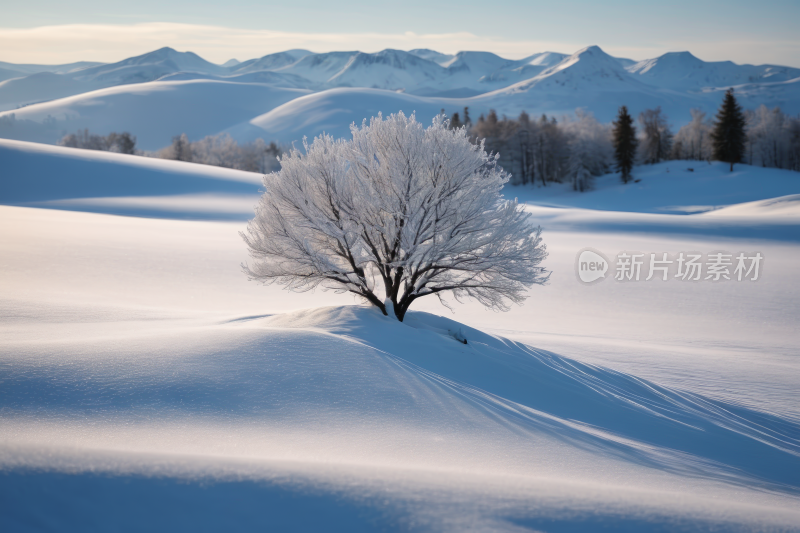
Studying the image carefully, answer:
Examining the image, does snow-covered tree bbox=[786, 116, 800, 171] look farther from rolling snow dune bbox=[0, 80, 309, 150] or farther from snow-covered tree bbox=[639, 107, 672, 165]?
rolling snow dune bbox=[0, 80, 309, 150]

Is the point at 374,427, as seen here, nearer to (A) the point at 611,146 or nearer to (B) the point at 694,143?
(A) the point at 611,146

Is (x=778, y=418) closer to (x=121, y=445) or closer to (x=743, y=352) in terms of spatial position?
(x=743, y=352)

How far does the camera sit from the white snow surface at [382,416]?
3.70 m

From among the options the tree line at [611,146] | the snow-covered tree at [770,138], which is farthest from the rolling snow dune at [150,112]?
the snow-covered tree at [770,138]

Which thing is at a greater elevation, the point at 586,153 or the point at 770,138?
the point at 770,138

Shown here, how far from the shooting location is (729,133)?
55.9m

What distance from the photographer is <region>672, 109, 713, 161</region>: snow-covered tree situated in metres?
68.4

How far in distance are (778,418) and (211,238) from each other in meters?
25.0

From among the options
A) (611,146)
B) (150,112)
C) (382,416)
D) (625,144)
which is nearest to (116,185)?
(382,416)

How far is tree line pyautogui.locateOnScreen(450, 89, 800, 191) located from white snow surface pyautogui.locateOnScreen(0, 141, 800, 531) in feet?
146

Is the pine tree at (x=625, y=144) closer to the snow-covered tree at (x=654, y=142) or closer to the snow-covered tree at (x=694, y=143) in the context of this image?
the snow-covered tree at (x=654, y=142)

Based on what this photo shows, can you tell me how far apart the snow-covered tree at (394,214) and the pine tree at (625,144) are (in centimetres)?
5411

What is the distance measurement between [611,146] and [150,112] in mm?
113689

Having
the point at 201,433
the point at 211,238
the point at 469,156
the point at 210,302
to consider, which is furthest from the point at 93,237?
the point at 201,433
